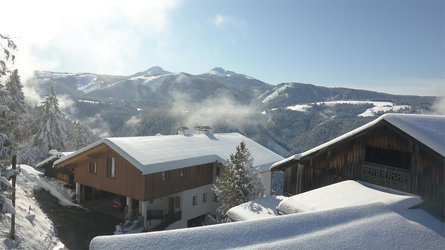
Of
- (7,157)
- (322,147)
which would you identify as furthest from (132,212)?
(322,147)

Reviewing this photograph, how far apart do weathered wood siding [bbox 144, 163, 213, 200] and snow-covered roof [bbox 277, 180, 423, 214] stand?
14.0 m

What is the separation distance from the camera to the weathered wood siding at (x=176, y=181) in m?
21.8

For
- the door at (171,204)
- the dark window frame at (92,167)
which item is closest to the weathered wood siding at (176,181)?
the door at (171,204)

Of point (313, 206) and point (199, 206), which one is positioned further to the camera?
point (199, 206)

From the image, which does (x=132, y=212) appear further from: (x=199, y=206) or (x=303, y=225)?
(x=303, y=225)

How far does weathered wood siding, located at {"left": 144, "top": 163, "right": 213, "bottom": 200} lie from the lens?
2183 cm

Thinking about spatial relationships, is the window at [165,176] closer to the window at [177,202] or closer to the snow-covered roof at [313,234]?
the window at [177,202]

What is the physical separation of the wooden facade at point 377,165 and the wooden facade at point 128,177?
10568 millimetres

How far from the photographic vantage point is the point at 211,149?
28.7m

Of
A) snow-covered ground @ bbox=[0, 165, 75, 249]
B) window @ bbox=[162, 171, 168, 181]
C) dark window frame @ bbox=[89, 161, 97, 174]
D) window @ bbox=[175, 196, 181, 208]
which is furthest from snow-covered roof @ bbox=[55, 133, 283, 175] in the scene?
snow-covered ground @ bbox=[0, 165, 75, 249]

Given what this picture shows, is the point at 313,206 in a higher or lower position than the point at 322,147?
lower

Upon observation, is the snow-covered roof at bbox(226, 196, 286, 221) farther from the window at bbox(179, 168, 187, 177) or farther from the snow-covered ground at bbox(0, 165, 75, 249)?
the window at bbox(179, 168, 187, 177)

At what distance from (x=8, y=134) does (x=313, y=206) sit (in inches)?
552

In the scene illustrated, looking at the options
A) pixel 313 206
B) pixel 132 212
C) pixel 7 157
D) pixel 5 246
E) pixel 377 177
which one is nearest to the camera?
pixel 313 206
